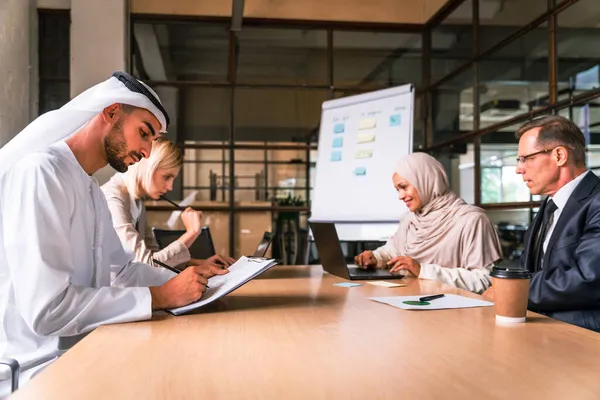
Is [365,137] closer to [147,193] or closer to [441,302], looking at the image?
[147,193]

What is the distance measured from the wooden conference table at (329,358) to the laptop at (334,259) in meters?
0.70

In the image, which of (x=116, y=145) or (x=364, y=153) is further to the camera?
(x=364, y=153)

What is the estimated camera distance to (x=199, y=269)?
1.51 m

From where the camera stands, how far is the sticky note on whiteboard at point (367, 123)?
Answer: 4014mm

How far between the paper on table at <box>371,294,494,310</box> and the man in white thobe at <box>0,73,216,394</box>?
1.67 feet

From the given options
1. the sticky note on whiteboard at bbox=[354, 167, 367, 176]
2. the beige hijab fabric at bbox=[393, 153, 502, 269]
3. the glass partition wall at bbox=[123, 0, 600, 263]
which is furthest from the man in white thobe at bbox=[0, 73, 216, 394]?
the glass partition wall at bbox=[123, 0, 600, 263]

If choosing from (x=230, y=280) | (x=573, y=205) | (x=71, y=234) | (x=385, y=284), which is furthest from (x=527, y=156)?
(x=71, y=234)

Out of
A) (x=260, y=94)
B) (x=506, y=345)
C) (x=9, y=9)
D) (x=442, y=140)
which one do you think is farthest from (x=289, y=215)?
(x=506, y=345)

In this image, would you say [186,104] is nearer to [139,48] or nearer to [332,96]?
[139,48]

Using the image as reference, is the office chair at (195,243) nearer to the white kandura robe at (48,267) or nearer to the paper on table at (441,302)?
the white kandura robe at (48,267)

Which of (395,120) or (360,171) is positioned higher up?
(395,120)

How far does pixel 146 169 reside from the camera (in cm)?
256

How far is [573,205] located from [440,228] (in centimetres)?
77

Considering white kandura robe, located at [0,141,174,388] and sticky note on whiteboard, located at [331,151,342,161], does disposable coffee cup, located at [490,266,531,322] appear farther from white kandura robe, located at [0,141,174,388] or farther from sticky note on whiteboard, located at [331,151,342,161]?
sticky note on whiteboard, located at [331,151,342,161]
